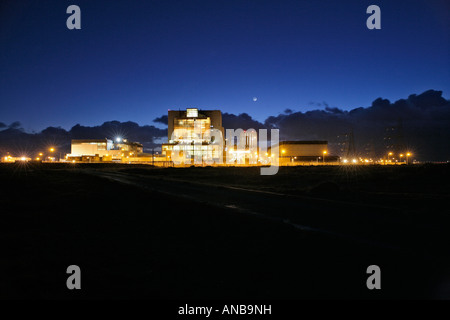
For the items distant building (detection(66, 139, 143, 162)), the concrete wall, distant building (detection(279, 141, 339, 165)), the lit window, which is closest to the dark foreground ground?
the lit window

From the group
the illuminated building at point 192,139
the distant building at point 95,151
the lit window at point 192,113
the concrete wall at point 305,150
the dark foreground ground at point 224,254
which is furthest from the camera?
the distant building at point 95,151

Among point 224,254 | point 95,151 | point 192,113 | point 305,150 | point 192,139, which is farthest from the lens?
point 95,151

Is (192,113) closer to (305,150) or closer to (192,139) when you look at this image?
(192,139)

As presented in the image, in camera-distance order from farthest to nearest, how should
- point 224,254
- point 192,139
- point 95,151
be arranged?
point 95,151 → point 192,139 → point 224,254

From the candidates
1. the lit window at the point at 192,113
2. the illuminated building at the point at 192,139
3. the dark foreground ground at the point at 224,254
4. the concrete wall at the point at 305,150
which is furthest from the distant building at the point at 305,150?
the dark foreground ground at the point at 224,254

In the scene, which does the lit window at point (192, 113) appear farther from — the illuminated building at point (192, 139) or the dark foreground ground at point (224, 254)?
the dark foreground ground at point (224, 254)

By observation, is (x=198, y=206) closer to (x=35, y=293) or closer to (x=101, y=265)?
(x=101, y=265)

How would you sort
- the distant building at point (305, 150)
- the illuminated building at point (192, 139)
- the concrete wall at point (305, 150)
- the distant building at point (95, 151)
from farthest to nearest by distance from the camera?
the distant building at point (95, 151)
the concrete wall at point (305, 150)
the distant building at point (305, 150)
the illuminated building at point (192, 139)

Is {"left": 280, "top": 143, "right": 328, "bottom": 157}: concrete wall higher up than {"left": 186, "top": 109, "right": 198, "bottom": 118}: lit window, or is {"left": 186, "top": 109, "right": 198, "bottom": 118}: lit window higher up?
{"left": 186, "top": 109, "right": 198, "bottom": 118}: lit window

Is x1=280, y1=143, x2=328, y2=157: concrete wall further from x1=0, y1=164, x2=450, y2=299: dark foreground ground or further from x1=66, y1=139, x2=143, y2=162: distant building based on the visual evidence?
x1=0, y1=164, x2=450, y2=299: dark foreground ground

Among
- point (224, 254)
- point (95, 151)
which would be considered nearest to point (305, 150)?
point (95, 151)

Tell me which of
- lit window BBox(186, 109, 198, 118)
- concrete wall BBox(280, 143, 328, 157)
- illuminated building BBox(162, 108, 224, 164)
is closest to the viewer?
illuminated building BBox(162, 108, 224, 164)

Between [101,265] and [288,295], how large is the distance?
3623 millimetres

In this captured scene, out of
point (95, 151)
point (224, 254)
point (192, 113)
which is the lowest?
point (224, 254)
